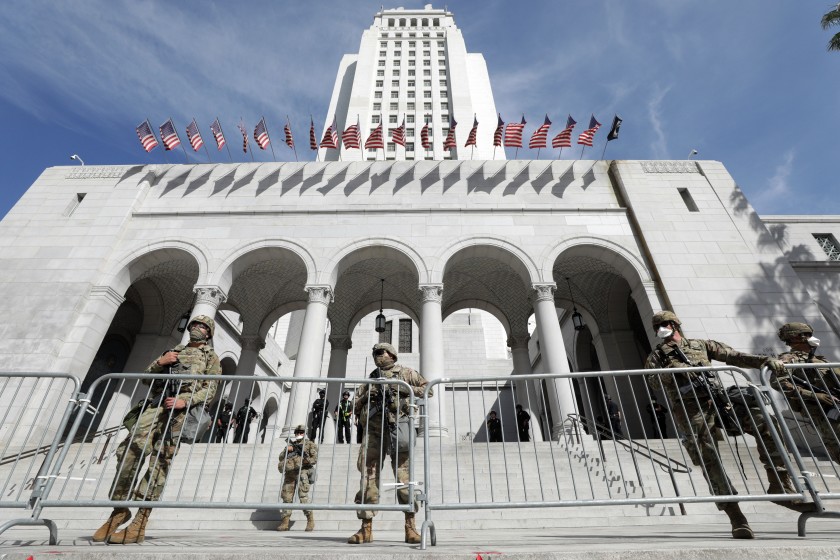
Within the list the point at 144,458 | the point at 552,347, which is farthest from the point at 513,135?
the point at 144,458

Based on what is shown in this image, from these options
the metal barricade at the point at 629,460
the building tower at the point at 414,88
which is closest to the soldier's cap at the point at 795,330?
the metal barricade at the point at 629,460

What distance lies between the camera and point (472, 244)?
42.2 feet

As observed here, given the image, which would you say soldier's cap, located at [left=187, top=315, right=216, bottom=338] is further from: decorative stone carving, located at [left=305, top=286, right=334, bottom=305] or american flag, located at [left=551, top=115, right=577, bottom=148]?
american flag, located at [left=551, top=115, right=577, bottom=148]

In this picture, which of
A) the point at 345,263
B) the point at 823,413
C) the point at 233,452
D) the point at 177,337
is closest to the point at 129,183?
the point at 177,337

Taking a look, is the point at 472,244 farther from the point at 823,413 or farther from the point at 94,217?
the point at 94,217

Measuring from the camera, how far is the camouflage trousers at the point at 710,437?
13.0 feet

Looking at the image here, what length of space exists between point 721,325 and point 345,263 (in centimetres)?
1067

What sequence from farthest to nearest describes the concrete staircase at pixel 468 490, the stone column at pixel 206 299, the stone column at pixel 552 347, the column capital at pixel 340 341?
the column capital at pixel 340 341, the stone column at pixel 206 299, the stone column at pixel 552 347, the concrete staircase at pixel 468 490

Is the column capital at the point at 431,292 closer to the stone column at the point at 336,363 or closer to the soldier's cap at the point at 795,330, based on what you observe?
the stone column at the point at 336,363

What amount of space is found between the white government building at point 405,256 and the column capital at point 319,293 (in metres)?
0.04


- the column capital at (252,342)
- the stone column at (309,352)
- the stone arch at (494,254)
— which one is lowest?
the stone column at (309,352)

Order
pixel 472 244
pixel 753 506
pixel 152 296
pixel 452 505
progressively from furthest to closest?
pixel 152 296 < pixel 472 244 < pixel 753 506 < pixel 452 505

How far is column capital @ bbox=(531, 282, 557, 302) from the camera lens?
1199cm

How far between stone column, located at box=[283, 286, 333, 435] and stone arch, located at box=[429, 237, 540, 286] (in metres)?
3.28
